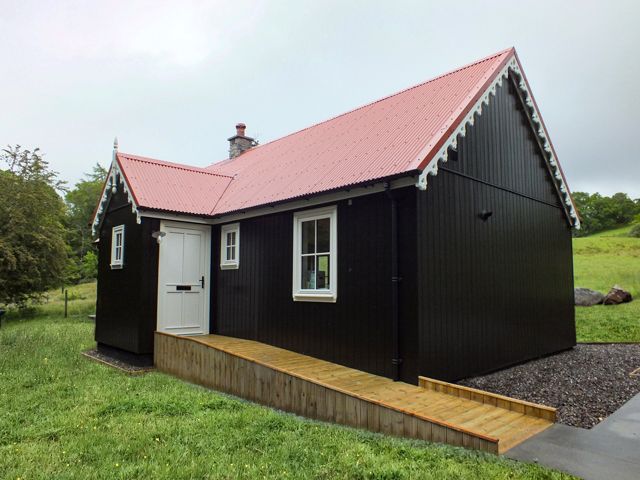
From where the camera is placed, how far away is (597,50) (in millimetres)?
10203

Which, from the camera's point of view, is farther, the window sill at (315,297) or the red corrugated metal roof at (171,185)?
the red corrugated metal roof at (171,185)

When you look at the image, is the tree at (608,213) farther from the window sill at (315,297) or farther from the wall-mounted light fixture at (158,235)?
the wall-mounted light fixture at (158,235)

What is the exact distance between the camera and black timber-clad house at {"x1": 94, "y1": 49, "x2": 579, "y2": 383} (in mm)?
6402

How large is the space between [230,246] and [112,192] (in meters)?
3.63

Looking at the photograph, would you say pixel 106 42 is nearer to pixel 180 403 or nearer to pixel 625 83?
pixel 180 403

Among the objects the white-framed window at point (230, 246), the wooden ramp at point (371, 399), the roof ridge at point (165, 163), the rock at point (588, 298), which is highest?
the roof ridge at point (165, 163)

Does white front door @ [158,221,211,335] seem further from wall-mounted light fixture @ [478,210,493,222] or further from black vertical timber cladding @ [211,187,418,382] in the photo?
wall-mounted light fixture @ [478,210,493,222]

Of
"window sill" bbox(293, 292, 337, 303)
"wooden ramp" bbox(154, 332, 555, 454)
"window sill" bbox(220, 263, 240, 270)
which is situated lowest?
"wooden ramp" bbox(154, 332, 555, 454)

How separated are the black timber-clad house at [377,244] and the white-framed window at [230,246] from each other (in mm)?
39

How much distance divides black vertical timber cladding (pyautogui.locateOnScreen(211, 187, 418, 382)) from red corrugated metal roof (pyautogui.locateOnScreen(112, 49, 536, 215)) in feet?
1.69

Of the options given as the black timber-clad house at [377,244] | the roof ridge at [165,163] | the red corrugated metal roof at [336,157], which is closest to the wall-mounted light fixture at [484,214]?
the black timber-clad house at [377,244]

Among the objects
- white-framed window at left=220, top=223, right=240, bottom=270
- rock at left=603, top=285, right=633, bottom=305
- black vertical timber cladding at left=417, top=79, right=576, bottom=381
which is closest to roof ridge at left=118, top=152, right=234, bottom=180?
white-framed window at left=220, top=223, right=240, bottom=270

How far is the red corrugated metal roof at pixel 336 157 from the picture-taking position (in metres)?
6.86

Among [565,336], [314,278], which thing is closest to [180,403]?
[314,278]
